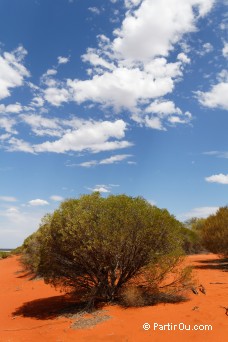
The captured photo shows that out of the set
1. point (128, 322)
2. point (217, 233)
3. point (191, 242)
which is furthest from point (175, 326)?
point (191, 242)

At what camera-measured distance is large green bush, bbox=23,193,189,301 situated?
1393 cm

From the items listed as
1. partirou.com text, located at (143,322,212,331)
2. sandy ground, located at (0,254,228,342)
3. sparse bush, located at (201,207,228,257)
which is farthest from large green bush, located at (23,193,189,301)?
sparse bush, located at (201,207,228,257)

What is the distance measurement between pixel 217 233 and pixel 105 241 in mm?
14412

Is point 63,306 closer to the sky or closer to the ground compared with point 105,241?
closer to the ground

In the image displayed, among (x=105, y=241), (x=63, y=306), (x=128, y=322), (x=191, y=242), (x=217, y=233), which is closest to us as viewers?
(x=128, y=322)

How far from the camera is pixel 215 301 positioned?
13867 millimetres

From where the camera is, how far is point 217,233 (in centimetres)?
2553

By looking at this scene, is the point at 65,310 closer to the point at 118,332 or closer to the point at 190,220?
the point at 118,332

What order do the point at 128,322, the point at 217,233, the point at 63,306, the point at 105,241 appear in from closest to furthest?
the point at 128,322 → the point at 105,241 → the point at 63,306 → the point at 217,233

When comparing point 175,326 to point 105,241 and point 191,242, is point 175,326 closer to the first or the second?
point 105,241

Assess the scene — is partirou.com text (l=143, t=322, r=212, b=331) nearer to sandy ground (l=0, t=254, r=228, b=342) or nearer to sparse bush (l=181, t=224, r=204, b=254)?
sandy ground (l=0, t=254, r=228, b=342)

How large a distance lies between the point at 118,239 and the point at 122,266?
1.53m

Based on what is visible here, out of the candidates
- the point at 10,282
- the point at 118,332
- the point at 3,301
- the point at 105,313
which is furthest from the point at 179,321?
the point at 10,282

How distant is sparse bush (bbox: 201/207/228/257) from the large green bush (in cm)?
1110
